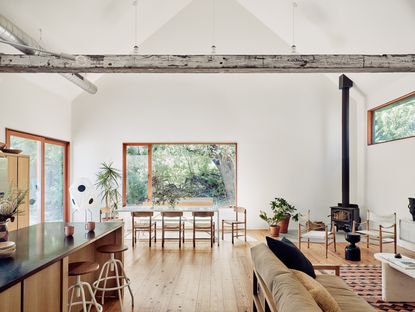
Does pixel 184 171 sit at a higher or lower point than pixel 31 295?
higher

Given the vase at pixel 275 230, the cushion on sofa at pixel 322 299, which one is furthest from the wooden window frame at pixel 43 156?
the cushion on sofa at pixel 322 299

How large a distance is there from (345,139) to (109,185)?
5.61 metres

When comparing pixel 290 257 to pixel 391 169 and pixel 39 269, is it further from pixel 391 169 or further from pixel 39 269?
pixel 391 169

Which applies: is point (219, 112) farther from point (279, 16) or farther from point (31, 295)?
point (31, 295)

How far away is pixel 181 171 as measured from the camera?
8.19m

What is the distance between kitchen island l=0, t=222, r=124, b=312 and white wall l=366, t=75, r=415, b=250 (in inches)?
210

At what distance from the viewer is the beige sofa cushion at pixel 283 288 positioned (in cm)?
157

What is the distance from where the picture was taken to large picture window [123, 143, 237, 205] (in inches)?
320

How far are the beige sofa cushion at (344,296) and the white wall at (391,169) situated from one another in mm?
3815

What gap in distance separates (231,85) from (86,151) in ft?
12.9

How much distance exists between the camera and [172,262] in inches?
200

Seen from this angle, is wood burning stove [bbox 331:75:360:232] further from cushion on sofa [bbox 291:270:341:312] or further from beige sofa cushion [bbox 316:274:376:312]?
cushion on sofa [bbox 291:270:341:312]

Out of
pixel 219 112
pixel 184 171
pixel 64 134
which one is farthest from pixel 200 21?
pixel 64 134

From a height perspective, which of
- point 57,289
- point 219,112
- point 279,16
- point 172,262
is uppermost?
point 279,16
